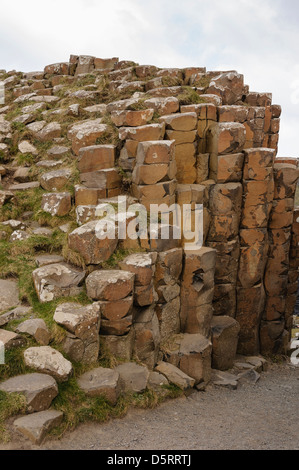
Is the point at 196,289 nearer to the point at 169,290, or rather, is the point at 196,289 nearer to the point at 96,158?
the point at 169,290

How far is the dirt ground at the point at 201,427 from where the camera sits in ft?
24.2

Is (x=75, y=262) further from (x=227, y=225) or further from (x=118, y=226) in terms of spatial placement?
(x=227, y=225)

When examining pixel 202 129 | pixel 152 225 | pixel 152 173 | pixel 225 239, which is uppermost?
pixel 202 129

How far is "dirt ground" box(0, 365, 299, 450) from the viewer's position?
736 centimetres

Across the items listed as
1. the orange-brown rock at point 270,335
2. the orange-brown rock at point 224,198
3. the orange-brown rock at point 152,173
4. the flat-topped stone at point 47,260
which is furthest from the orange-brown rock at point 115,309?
the orange-brown rock at point 270,335

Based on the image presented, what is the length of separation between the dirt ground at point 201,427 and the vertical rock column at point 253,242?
182 inches

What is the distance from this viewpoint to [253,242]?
15.3 meters

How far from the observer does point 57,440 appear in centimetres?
699

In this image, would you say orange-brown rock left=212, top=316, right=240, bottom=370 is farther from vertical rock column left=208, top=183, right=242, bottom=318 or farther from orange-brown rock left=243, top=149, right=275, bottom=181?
orange-brown rock left=243, top=149, right=275, bottom=181

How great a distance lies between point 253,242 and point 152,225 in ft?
18.7

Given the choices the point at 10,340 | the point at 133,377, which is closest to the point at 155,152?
the point at 133,377

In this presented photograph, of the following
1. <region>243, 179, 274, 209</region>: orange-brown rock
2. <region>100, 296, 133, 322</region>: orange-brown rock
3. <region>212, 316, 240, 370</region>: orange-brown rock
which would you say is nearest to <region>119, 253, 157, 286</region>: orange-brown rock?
<region>100, 296, 133, 322</region>: orange-brown rock

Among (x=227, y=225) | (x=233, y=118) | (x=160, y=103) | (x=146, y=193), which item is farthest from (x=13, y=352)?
(x=233, y=118)
